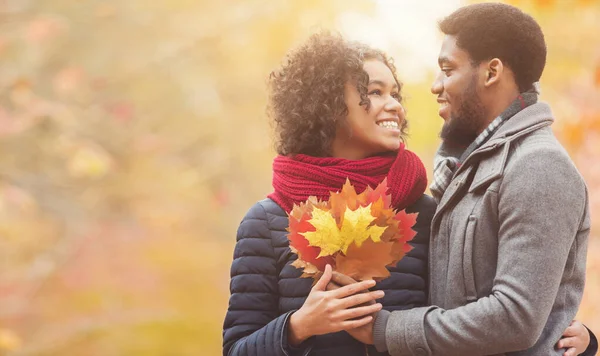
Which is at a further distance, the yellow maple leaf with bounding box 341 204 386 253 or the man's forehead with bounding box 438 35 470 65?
the man's forehead with bounding box 438 35 470 65

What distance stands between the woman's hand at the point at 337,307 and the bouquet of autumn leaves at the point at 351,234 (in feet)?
0.10

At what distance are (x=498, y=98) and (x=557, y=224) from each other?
394 mm

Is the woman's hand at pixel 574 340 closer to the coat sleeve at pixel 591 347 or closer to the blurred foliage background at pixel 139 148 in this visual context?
the coat sleeve at pixel 591 347

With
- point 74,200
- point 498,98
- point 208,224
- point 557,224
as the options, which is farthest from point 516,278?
point 74,200

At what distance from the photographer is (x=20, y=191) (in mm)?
4598

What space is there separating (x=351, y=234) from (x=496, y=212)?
330 millimetres

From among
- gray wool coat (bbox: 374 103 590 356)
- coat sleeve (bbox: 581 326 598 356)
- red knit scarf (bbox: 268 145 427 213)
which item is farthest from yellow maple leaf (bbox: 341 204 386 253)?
coat sleeve (bbox: 581 326 598 356)

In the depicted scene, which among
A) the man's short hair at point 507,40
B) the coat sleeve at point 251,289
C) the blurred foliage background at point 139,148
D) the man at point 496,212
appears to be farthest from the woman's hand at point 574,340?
the blurred foliage background at point 139,148

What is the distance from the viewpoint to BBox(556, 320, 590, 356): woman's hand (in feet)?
5.52

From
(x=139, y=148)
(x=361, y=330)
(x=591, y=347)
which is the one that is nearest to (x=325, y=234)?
(x=361, y=330)

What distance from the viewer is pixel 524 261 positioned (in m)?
1.48

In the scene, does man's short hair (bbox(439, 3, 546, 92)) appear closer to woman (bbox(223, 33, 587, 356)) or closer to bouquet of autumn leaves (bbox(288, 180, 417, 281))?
woman (bbox(223, 33, 587, 356))

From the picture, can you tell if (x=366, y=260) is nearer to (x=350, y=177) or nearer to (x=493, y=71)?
(x=350, y=177)

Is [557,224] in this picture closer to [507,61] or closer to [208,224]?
[507,61]
